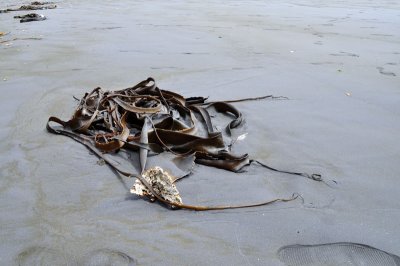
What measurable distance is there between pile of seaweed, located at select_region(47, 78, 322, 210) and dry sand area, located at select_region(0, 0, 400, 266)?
8 centimetres

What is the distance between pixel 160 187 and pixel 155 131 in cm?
63

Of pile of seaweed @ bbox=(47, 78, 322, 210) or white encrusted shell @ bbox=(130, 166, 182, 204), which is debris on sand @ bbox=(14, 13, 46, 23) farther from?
white encrusted shell @ bbox=(130, 166, 182, 204)

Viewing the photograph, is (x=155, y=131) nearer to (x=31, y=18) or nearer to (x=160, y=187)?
(x=160, y=187)

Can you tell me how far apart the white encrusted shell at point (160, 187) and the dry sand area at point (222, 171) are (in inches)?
2.2

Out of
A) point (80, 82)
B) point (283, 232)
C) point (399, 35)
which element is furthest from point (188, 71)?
point (399, 35)

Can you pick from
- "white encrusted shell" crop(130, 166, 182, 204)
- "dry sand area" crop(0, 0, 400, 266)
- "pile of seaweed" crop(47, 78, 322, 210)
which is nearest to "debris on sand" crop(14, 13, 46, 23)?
"dry sand area" crop(0, 0, 400, 266)

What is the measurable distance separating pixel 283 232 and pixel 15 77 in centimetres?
337

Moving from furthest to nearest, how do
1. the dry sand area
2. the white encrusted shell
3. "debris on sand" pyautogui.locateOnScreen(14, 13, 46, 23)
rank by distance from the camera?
"debris on sand" pyautogui.locateOnScreen(14, 13, 46, 23), the white encrusted shell, the dry sand area

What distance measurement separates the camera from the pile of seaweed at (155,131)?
203 cm

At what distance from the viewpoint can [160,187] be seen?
1963mm

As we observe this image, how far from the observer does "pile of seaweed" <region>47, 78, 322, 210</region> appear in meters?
2.03

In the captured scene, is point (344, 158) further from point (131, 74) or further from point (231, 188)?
point (131, 74)

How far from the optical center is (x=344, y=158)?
2.49 meters

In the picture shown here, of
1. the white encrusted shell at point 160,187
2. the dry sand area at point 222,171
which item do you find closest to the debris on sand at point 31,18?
the dry sand area at point 222,171
